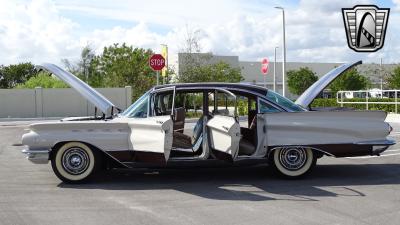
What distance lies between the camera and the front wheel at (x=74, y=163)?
8664 mm

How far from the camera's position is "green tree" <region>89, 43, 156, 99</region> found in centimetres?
3962

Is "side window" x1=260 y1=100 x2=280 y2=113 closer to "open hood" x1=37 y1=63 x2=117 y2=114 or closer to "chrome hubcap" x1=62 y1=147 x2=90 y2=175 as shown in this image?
"open hood" x1=37 y1=63 x2=117 y2=114

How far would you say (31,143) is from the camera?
28.1 feet

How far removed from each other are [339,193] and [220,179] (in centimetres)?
217

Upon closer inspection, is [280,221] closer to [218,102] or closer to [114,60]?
[218,102]

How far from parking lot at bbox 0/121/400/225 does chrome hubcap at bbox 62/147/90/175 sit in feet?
0.93

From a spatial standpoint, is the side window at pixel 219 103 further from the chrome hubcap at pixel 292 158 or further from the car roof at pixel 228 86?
the chrome hubcap at pixel 292 158

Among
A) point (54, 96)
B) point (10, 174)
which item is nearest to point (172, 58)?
point (54, 96)

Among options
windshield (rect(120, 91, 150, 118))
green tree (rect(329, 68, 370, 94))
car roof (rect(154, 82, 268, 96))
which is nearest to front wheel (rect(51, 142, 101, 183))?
windshield (rect(120, 91, 150, 118))

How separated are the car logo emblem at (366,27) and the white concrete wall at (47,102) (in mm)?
18924

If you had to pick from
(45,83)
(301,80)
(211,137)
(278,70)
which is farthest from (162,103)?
(278,70)

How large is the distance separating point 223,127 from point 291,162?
5.20 feet

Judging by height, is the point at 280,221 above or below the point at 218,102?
below

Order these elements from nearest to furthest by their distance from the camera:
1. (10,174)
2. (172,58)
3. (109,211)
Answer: (109,211), (10,174), (172,58)
